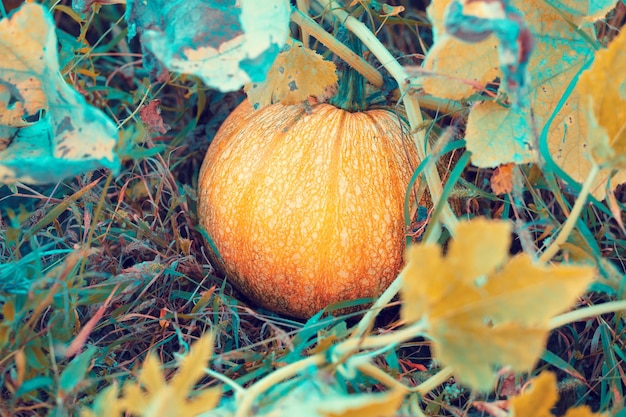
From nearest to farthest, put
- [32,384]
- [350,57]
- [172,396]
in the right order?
[172,396], [32,384], [350,57]

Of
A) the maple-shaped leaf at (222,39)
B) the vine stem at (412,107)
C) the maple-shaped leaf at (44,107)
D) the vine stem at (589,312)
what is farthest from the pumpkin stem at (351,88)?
the vine stem at (589,312)

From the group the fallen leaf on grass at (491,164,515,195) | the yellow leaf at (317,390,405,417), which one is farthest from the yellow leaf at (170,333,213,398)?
the fallen leaf on grass at (491,164,515,195)

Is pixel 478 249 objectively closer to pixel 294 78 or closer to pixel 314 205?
pixel 314 205

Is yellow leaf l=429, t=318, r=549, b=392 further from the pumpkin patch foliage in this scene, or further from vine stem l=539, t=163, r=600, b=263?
vine stem l=539, t=163, r=600, b=263

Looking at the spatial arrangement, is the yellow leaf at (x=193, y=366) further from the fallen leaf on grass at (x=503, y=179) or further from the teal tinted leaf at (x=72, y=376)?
the fallen leaf on grass at (x=503, y=179)

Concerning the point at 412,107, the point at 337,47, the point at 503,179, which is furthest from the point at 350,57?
the point at 503,179
